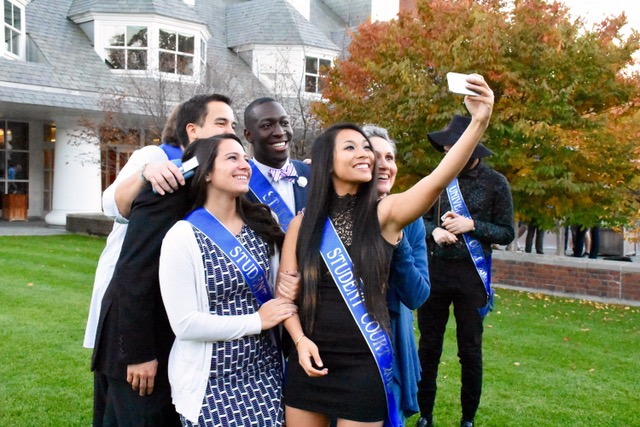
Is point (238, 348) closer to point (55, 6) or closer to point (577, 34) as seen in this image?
point (577, 34)

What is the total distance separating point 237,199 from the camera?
287 centimetres

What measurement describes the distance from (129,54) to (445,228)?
19432 mm

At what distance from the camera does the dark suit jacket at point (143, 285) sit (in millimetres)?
2666

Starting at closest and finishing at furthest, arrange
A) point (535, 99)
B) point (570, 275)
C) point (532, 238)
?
point (570, 275) < point (535, 99) < point (532, 238)

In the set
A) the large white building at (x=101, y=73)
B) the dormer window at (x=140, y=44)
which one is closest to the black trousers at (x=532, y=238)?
the large white building at (x=101, y=73)

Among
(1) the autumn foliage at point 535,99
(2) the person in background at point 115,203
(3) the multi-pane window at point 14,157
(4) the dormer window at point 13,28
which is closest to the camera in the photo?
(2) the person in background at point 115,203

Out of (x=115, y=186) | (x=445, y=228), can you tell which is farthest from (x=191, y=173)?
(x=445, y=228)

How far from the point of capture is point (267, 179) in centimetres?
338

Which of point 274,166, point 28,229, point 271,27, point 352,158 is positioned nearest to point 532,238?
point 274,166

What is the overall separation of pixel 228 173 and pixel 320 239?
0.45 m

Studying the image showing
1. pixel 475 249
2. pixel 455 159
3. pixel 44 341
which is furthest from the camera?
pixel 44 341

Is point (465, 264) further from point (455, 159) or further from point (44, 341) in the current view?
point (44, 341)

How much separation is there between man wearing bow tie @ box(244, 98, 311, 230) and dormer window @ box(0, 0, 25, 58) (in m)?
18.3

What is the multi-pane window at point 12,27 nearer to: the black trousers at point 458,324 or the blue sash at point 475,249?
the blue sash at point 475,249
